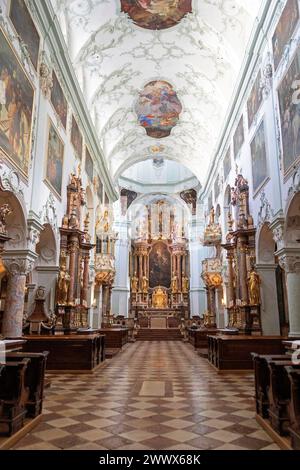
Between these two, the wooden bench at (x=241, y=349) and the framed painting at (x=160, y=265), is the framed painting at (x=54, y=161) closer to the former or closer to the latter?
the wooden bench at (x=241, y=349)

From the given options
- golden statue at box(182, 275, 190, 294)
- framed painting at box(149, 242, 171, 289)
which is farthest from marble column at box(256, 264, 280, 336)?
framed painting at box(149, 242, 171, 289)

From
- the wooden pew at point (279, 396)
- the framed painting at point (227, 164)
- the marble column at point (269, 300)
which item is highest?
the framed painting at point (227, 164)

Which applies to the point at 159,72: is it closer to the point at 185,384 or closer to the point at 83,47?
the point at 83,47

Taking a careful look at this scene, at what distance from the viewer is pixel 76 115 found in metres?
15.8

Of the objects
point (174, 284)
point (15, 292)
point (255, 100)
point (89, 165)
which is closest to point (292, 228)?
point (255, 100)

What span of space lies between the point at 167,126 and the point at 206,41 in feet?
24.9

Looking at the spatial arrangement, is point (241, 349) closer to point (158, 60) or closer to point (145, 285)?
point (158, 60)

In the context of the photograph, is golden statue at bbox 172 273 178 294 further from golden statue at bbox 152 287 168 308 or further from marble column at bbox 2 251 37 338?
marble column at bbox 2 251 37 338

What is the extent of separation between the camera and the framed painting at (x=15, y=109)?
860 centimetres

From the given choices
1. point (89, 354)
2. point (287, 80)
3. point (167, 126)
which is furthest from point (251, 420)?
point (167, 126)

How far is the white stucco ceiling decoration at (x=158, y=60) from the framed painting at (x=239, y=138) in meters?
1.79

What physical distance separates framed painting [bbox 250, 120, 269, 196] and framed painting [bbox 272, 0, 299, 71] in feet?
6.89

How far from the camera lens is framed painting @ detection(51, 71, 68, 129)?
42.0 ft

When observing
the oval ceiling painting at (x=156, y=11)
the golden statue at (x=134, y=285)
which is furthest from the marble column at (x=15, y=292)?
the golden statue at (x=134, y=285)
